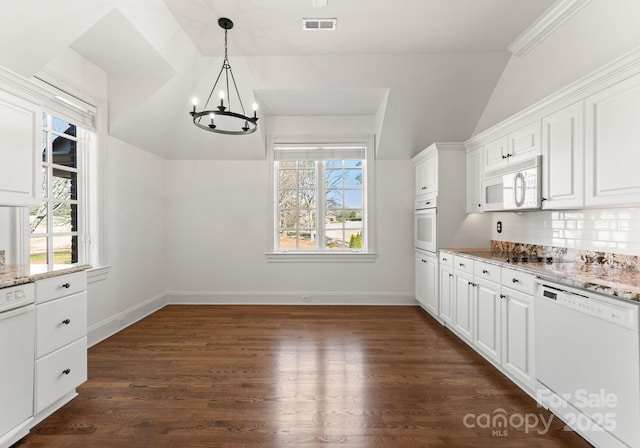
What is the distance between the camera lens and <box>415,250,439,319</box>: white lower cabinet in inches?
156

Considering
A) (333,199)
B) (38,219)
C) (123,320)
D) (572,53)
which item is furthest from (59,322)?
(572,53)

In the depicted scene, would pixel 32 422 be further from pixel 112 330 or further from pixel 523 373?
pixel 523 373

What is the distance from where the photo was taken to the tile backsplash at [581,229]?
7.51 feet

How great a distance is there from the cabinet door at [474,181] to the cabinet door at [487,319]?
1.11m

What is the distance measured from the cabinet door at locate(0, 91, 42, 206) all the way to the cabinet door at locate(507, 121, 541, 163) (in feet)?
12.3

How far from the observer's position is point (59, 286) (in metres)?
2.09

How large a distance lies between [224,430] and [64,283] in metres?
1.40

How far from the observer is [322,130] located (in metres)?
4.84

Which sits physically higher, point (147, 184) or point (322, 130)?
point (322, 130)

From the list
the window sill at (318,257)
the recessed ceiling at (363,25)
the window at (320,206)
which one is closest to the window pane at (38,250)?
the recessed ceiling at (363,25)

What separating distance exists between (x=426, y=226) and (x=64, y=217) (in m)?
4.05

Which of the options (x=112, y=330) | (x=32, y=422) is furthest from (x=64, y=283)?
(x=112, y=330)

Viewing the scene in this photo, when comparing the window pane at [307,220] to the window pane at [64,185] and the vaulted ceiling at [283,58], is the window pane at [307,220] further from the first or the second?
the window pane at [64,185]

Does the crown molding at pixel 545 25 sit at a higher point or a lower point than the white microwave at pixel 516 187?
higher
